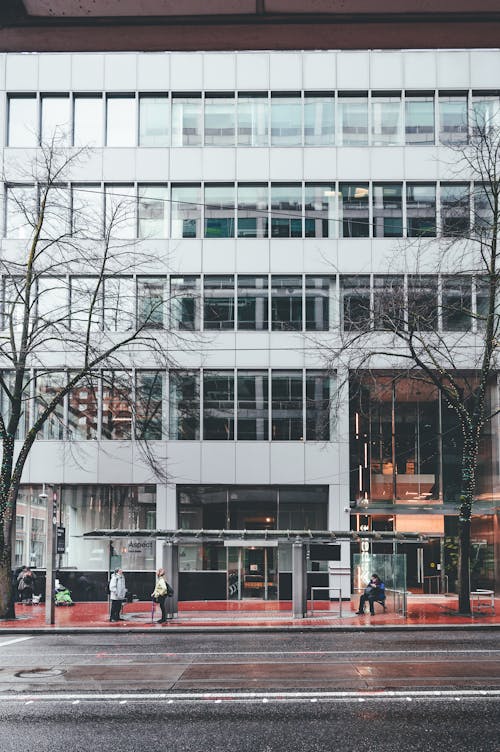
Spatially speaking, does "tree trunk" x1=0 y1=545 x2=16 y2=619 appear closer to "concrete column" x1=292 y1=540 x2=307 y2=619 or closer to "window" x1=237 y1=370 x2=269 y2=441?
"concrete column" x1=292 y1=540 x2=307 y2=619

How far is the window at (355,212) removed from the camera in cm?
3575

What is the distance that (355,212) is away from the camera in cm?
3584

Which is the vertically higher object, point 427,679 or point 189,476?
point 189,476

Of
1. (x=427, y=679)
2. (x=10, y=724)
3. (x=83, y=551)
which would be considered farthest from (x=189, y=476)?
(x=10, y=724)

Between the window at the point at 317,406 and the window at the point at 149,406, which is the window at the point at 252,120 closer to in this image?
the window at the point at 317,406

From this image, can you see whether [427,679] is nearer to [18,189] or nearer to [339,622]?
[339,622]

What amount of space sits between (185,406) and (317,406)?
203 inches

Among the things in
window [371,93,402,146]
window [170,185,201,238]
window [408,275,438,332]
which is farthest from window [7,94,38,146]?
window [408,275,438,332]

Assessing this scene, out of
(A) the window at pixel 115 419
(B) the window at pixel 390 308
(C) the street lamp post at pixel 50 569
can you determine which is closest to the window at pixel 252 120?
(B) the window at pixel 390 308

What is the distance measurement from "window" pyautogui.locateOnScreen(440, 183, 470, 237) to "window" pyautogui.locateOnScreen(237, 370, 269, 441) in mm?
9124

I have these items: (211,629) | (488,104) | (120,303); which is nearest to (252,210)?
(120,303)

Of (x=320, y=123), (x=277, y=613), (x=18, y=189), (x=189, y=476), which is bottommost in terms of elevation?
(x=277, y=613)

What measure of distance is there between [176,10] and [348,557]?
31209mm

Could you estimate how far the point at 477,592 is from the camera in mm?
30828
